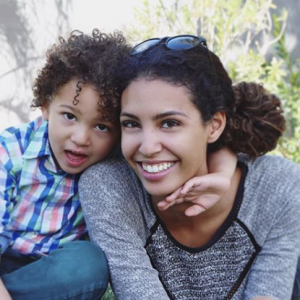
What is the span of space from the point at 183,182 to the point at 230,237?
0.36 metres

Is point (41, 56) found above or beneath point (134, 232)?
above

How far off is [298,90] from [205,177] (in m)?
2.95

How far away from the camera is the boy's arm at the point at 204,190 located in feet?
6.91

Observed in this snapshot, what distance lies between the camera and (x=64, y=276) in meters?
2.19

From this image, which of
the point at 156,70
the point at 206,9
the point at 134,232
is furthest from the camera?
the point at 206,9

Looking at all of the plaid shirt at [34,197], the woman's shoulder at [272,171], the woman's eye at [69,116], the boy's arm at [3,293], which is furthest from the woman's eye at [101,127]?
the boy's arm at [3,293]

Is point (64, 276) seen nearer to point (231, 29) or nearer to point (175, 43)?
point (175, 43)

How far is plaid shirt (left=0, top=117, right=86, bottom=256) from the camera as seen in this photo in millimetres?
2344

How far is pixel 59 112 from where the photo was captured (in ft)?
7.61

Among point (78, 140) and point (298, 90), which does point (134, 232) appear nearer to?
point (78, 140)

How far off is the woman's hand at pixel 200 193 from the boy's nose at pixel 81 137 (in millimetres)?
400

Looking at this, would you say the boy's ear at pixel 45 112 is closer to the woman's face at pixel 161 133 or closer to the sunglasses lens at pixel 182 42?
the woman's face at pixel 161 133

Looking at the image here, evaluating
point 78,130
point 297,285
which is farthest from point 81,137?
point 297,285

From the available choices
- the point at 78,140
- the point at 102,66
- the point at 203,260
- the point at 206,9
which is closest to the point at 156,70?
the point at 102,66
